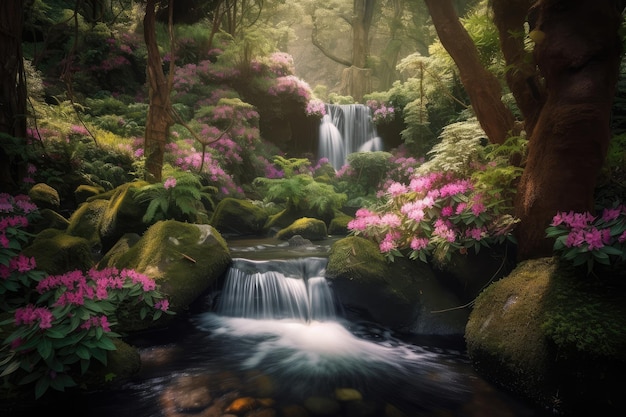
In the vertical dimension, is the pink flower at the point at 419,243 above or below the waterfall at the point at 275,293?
above

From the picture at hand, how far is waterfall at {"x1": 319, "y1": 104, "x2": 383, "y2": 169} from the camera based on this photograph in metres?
16.0

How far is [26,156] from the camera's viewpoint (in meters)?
3.43

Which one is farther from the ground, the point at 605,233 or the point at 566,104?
the point at 566,104

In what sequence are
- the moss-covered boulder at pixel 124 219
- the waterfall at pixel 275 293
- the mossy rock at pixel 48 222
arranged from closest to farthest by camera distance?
1. the waterfall at pixel 275 293
2. the mossy rock at pixel 48 222
3. the moss-covered boulder at pixel 124 219

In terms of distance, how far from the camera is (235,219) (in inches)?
364

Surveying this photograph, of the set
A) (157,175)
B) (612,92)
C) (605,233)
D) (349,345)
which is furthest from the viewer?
(157,175)

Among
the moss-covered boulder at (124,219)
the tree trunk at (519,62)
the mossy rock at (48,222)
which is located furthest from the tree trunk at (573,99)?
the mossy rock at (48,222)

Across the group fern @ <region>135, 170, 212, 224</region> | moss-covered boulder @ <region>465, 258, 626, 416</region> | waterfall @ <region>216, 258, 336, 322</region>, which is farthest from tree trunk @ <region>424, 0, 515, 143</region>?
fern @ <region>135, 170, 212, 224</region>

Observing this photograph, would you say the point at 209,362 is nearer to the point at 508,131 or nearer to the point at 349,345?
the point at 349,345

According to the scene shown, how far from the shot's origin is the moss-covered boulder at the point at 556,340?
2402 mm

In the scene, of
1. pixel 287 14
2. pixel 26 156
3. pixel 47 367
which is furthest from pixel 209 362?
pixel 287 14

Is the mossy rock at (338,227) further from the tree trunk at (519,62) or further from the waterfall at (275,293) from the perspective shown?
the tree trunk at (519,62)

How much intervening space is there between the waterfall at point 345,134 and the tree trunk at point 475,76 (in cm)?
1108

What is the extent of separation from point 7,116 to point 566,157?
5.79m
